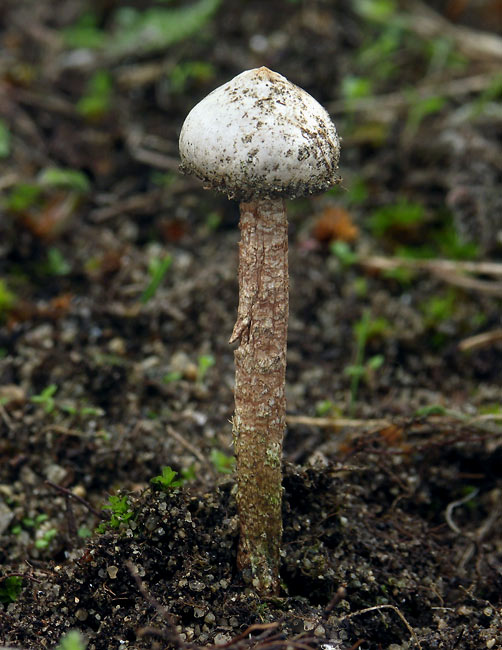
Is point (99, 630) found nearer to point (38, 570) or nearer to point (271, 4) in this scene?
point (38, 570)

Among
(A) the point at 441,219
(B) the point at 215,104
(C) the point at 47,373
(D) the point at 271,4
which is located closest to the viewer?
(B) the point at 215,104

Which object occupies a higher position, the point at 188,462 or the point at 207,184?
the point at 207,184

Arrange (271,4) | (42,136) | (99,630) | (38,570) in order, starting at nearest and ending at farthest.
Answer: (99,630)
(38,570)
(42,136)
(271,4)

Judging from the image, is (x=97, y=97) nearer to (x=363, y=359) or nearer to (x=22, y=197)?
(x=22, y=197)

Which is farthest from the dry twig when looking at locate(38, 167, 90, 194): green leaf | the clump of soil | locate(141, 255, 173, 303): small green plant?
locate(38, 167, 90, 194): green leaf

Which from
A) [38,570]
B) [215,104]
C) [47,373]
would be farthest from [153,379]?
[215,104]

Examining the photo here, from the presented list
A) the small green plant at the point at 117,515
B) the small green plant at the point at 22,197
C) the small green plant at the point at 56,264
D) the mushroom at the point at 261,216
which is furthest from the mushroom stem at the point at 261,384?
the small green plant at the point at 22,197

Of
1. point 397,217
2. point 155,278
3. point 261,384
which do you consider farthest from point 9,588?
point 397,217

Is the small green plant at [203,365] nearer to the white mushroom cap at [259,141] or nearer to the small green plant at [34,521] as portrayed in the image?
Answer: the small green plant at [34,521]
